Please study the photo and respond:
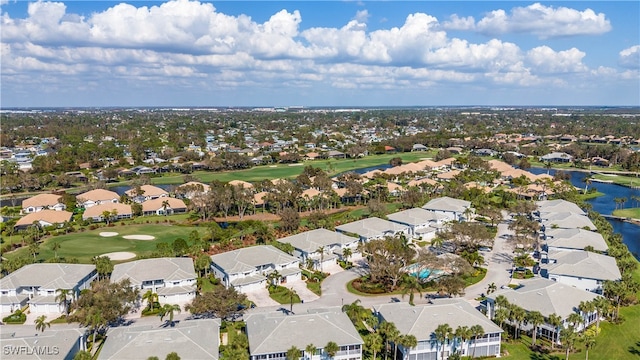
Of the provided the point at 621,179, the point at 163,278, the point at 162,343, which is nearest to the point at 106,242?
the point at 163,278

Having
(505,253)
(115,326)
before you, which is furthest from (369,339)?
(505,253)

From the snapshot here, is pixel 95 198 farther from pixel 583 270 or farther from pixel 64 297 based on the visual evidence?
pixel 583 270

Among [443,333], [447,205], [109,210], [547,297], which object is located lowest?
[109,210]

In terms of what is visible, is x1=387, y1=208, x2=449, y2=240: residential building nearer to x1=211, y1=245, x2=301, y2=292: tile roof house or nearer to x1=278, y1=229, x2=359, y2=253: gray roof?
x1=278, y1=229, x2=359, y2=253: gray roof

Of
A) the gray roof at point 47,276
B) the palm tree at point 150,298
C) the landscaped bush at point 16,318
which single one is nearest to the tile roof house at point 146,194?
the gray roof at point 47,276

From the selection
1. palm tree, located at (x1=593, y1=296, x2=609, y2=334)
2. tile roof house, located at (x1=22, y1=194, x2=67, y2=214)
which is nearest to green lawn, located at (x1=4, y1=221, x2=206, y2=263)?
tile roof house, located at (x1=22, y1=194, x2=67, y2=214)

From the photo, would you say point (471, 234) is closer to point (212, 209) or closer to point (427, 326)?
point (427, 326)
